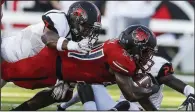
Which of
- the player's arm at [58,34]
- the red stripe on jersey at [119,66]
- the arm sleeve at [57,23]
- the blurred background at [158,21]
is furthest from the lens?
the blurred background at [158,21]

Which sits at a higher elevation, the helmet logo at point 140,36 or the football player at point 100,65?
the helmet logo at point 140,36

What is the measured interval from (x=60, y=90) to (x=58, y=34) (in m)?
0.45

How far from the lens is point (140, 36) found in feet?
19.4

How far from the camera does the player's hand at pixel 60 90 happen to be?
6176mm

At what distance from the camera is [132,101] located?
5.83m

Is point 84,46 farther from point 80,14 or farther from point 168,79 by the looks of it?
point 168,79

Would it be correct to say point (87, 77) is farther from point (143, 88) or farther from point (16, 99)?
point (16, 99)

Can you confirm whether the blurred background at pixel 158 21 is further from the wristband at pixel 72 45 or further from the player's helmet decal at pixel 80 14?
the wristband at pixel 72 45

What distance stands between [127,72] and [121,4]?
5.98 meters

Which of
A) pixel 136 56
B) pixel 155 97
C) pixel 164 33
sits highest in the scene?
pixel 136 56

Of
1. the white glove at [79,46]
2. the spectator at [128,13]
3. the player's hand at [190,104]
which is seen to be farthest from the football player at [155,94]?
the spectator at [128,13]

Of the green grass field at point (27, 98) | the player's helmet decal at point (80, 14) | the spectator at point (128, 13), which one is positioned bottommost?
the green grass field at point (27, 98)

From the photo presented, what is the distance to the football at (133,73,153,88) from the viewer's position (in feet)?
19.2

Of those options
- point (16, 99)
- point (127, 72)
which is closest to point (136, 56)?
point (127, 72)
